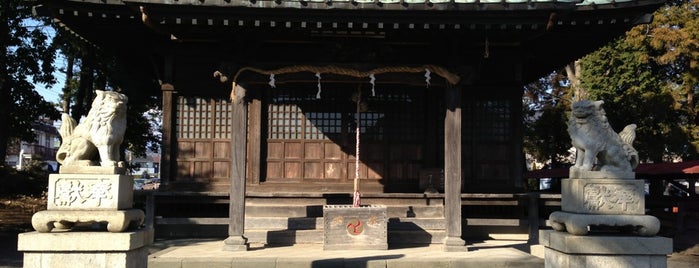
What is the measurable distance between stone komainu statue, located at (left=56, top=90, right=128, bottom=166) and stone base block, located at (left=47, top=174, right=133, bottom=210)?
0.19 m

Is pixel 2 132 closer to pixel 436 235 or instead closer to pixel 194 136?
pixel 194 136

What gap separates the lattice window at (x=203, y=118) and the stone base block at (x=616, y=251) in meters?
8.50

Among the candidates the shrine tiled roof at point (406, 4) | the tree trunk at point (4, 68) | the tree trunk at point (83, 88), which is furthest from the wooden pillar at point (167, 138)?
the tree trunk at point (83, 88)

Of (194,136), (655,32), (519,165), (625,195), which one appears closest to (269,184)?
(194,136)

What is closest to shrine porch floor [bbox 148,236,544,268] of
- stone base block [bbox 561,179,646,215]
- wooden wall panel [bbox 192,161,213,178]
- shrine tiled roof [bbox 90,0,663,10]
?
wooden wall panel [bbox 192,161,213,178]

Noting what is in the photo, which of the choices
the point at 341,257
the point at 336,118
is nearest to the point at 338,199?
the point at 336,118

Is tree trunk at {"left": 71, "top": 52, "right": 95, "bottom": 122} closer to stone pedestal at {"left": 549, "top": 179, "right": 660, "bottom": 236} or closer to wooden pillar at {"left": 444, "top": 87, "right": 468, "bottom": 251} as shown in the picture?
wooden pillar at {"left": 444, "top": 87, "right": 468, "bottom": 251}

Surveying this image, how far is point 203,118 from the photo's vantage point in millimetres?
12438

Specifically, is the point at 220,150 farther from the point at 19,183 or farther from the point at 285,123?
the point at 19,183

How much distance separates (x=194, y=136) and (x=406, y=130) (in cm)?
491

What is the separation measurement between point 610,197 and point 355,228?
16.9 feet

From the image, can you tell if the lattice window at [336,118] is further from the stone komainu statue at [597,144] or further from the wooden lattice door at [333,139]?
the stone komainu statue at [597,144]

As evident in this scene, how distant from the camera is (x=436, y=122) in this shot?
12.3 meters

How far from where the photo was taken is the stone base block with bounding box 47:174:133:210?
5887 mm
